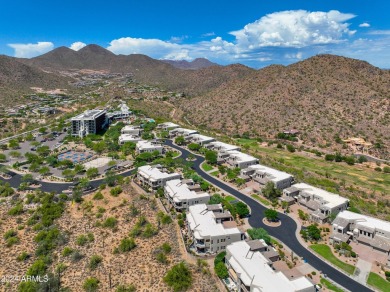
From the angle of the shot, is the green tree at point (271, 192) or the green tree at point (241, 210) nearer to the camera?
the green tree at point (241, 210)

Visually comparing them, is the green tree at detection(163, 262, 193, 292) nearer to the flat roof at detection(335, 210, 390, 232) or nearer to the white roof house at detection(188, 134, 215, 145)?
the flat roof at detection(335, 210, 390, 232)

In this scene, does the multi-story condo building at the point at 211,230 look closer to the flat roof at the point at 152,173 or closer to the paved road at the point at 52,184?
the flat roof at the point at 152,173

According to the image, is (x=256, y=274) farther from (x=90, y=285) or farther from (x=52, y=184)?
(x=52, y=184)

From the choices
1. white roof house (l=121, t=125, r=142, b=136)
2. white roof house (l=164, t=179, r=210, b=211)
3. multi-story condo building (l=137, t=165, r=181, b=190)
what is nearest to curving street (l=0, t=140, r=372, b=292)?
multi-story condo building (l=137, t=165, r=181, b=190)

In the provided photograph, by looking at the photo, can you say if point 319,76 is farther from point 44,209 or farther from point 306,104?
point 44,209

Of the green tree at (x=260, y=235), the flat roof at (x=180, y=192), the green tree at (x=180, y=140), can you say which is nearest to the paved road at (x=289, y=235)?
the green tree at (x=260, y=235)

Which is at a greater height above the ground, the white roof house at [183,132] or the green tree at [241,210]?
the white roof house at [183,132]
